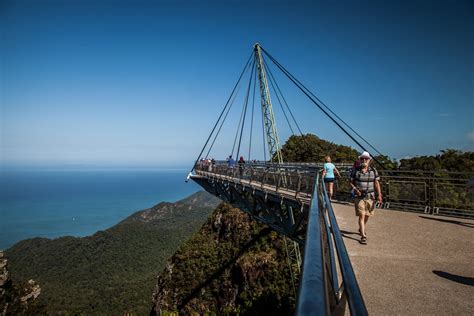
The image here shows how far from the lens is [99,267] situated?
103 m

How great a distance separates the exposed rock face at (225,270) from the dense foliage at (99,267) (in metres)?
26.3

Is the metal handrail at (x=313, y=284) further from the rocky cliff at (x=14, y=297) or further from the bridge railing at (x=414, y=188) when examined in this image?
the rocky cliff at (x=14, y=297)

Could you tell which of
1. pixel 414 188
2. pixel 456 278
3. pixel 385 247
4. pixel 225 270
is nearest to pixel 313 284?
pixel 456 278

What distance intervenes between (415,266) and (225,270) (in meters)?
40.1

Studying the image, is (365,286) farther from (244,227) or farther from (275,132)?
(244,227)

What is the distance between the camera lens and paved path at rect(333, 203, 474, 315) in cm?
367

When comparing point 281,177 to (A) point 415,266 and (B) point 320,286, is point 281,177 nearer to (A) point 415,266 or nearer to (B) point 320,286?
(A) point 415,266

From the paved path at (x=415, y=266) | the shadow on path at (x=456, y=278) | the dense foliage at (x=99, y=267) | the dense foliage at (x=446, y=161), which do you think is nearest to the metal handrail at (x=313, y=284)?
the paved path at (x=415, y=266)

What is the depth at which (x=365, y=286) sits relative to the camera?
4.16 metres

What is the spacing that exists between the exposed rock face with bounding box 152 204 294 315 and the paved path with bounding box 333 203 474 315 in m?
22.6

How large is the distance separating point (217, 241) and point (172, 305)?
12.1 meters

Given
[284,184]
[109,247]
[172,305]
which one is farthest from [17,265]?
[284,184]

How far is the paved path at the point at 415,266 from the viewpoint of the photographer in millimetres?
3674

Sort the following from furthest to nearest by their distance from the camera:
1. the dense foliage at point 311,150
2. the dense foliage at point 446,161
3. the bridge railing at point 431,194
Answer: the dense foliage at point 311,150 → the dense foliage at point 446,161 → the bridge railing at point 431,194
